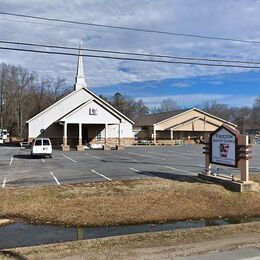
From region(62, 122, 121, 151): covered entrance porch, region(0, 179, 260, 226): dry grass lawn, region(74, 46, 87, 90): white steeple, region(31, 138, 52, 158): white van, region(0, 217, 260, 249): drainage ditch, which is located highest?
region(74, 46, 87, 90): white steeple

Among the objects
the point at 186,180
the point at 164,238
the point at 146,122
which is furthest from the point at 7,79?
the point at 164,238

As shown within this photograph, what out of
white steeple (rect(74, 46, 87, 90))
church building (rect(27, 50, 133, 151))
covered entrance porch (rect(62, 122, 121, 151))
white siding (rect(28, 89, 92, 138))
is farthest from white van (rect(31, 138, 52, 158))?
white steeple (rect(74, 46, 87, 90))

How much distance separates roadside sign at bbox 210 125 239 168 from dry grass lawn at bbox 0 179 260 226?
124 cm

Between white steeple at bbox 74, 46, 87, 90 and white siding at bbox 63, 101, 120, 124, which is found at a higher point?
white steeple at bbox 74, 46, 87, 90

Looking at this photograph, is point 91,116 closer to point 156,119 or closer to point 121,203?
point 156,119

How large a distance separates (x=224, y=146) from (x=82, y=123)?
108ft

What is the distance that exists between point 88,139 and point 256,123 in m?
94.3

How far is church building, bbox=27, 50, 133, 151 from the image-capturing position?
156ft

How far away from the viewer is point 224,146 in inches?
614

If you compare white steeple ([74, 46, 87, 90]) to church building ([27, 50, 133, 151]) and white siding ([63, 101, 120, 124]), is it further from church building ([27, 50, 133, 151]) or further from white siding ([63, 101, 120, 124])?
white siding ([63, 101, 120, 124])

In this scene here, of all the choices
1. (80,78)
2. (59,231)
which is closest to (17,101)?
(80,78)

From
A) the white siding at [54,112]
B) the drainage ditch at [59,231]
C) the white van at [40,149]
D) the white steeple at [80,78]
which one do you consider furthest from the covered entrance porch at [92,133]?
the drainage ditch at [59,231]

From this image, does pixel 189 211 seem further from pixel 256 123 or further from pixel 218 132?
pixel 256 123

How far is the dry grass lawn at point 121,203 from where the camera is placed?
11078mm
